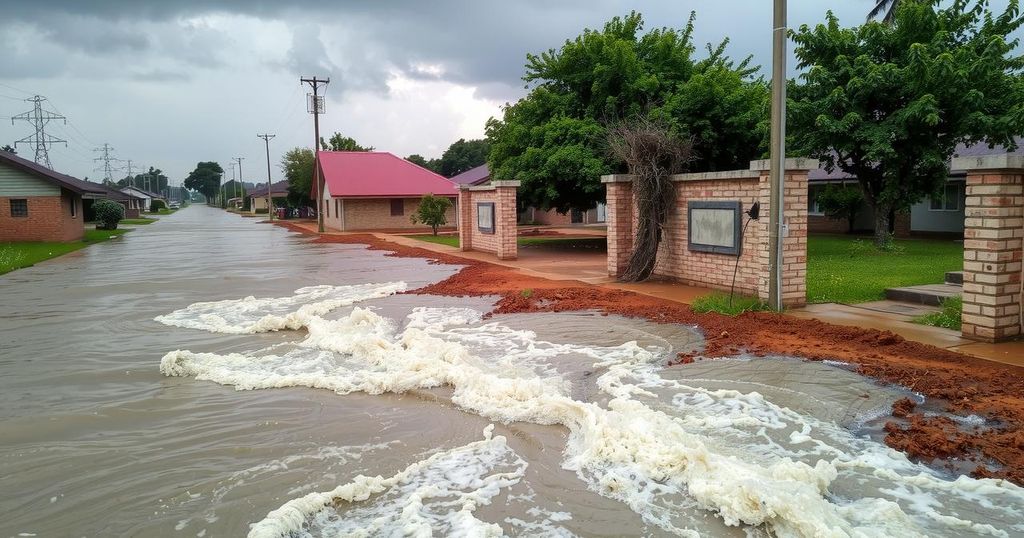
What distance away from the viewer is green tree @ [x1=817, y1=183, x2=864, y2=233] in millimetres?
27125

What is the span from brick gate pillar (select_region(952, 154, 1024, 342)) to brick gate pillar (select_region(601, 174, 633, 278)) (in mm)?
7298

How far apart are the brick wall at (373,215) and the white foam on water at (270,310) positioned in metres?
27.6

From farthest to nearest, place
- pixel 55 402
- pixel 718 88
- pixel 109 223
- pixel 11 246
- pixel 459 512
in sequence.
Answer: pixel 109 223
pixel 11 246
pixel 718 88
pixel 55 402
pixel 459 512

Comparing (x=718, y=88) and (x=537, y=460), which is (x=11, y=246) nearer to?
(x=718, y=88)

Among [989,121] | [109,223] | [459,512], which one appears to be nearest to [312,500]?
[459,512]

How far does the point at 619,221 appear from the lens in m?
14.7

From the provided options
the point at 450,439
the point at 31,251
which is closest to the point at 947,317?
the point at 450,439

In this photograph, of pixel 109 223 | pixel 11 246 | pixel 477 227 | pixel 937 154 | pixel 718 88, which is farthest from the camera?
pixel 109 223

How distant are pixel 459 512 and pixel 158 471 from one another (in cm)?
246

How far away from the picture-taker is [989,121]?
16719 millimetres

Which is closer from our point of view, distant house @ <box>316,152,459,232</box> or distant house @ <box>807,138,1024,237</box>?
distant house @ <box>807,138,1024,237</box>

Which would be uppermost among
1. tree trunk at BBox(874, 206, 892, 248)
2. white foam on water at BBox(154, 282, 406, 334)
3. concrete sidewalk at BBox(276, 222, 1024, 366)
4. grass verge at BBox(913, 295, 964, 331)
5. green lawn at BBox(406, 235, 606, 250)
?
tree trunk at BBox(874, 206, 892, 248)

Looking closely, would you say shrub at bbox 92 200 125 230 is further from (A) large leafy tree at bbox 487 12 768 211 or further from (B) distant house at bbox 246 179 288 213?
(B) distant house at bbox 246 179 288 213

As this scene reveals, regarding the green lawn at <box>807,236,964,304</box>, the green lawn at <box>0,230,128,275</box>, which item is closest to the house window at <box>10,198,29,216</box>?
the green lawn at <box>0,230,128,275</box>
